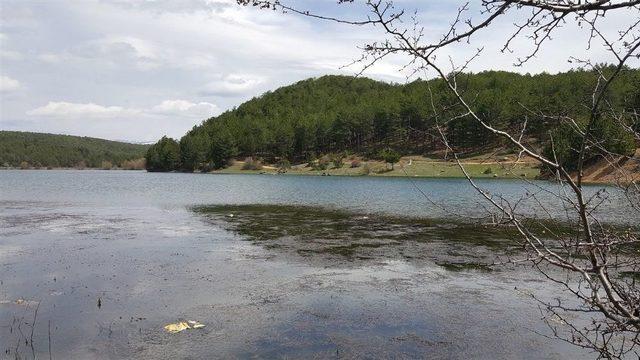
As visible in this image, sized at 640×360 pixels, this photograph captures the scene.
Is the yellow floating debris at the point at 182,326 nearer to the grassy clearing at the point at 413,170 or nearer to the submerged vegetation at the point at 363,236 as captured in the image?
the submerged vegetation at the point at 363,236

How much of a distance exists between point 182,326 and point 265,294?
3.78 m

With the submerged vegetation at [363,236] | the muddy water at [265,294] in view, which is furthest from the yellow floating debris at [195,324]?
the submerged vegetation at [363,236]

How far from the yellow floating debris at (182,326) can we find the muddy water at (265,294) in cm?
26

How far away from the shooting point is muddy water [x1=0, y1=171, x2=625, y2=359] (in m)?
11.6

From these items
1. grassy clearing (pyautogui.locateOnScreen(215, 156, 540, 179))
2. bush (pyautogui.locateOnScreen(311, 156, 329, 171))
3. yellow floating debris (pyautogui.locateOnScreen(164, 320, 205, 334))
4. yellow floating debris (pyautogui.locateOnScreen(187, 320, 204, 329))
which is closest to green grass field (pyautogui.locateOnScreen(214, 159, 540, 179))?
grassy clearing (pyautogui.locateOnScreen(215, 156, 540, 179))

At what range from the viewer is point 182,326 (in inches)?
497

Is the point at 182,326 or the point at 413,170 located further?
the point at 413,170

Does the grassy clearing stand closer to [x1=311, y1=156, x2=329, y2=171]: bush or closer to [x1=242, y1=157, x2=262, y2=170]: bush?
[x1=311, y1=156, x2=329, y2=171]: bush

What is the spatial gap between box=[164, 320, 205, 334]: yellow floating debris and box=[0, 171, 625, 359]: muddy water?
0.84 ft

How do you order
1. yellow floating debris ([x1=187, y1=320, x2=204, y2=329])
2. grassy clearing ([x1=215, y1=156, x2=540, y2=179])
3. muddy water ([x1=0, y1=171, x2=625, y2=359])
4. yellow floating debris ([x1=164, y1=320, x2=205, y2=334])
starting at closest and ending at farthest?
muddy water ([x1=0, y1=171, x2=625, y2=359])
yellow floating debris ([x1=164, y1=320, x2=205, y2=334])
yellow floating debris ([x1=187, y1=320, x2=204, y2=329])
grassy clearing ([x1=215, y1=156, x2=540, y2=179])

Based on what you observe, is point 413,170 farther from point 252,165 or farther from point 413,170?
point 252,165

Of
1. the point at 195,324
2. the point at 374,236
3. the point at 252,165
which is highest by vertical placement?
the point at 252,165

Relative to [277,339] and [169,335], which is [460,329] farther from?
[169,335]

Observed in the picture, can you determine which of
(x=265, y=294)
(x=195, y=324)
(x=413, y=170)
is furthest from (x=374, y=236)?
(x=413, y=170)
